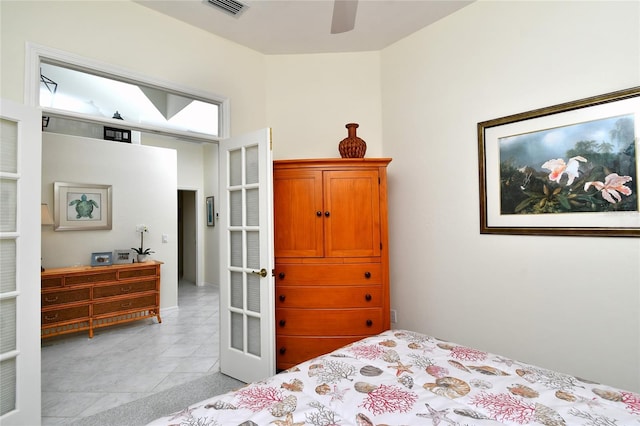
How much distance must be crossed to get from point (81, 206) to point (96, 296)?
1.23m

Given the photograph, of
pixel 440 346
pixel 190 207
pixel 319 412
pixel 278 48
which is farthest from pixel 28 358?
pixel 190 207

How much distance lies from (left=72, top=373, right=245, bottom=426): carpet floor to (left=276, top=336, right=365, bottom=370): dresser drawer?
407 millimetres

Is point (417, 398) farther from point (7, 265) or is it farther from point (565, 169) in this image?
point (7, 265)

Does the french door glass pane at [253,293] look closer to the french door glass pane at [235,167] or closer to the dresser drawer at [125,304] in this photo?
the french door glass pane at [235,167]

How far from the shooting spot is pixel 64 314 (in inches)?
147

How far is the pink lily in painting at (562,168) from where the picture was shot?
2078mm

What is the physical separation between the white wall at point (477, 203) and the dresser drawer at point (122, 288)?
321 cm

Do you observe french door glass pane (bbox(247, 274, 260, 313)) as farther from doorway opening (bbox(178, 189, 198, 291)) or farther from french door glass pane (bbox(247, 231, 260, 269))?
doorway opening (bbox(178, 189, 198, 291))

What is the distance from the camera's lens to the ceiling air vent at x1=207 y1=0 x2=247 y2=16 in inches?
99.0

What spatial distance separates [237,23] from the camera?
9.27 feet

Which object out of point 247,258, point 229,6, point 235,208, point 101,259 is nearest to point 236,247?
point 247,258

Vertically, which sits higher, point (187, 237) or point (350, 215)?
point (350, 215)

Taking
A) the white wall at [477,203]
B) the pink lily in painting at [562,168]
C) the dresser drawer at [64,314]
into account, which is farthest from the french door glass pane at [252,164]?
the dresser drawer at [64,314]

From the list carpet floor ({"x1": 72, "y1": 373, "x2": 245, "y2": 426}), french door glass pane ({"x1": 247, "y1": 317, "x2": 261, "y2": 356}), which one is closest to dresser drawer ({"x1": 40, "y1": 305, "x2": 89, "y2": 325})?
carpet floor ({"x1": 72, "y1": 373, "x2": 245, "y2": 426})
